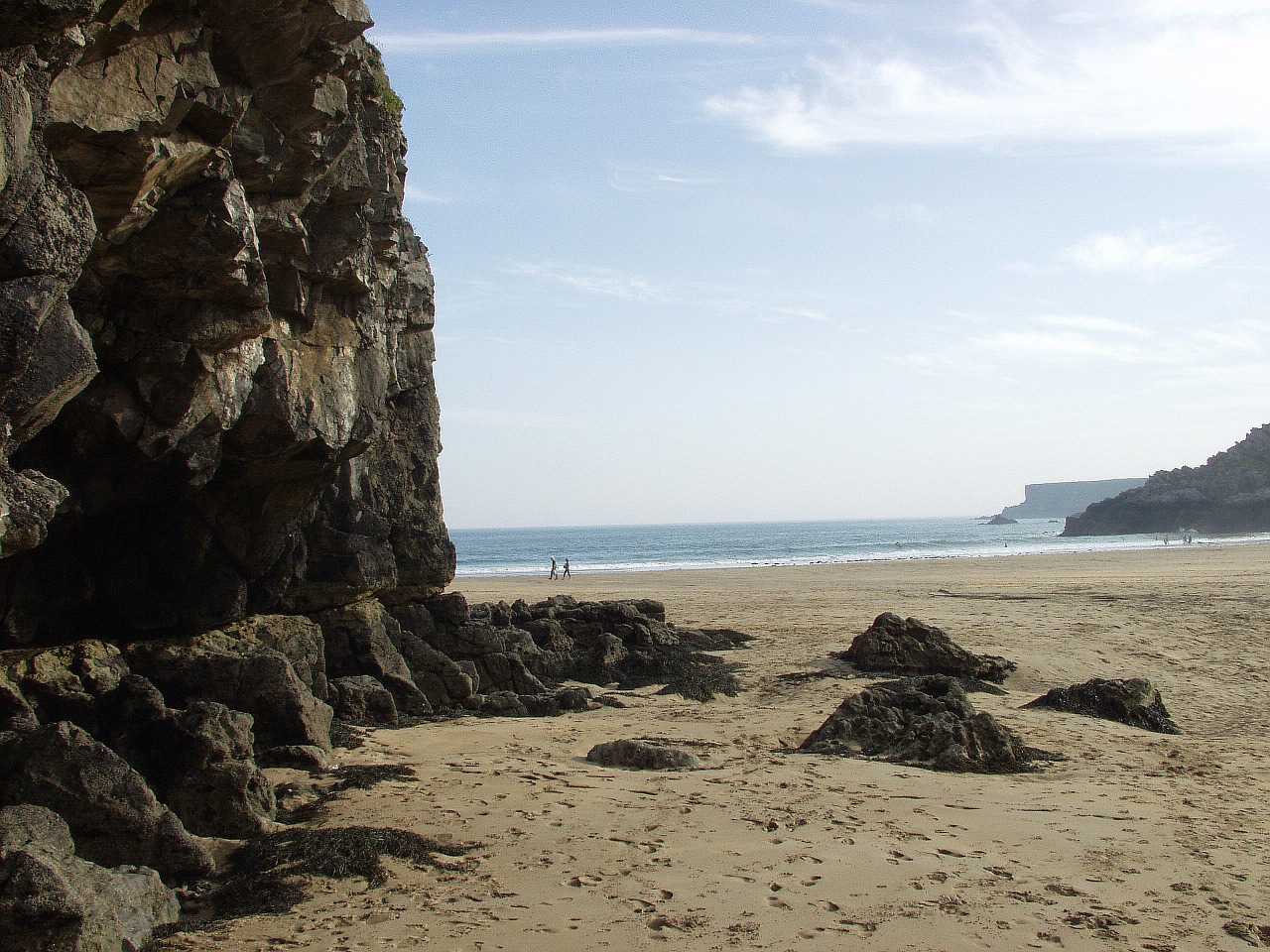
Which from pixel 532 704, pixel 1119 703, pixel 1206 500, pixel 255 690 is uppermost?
pixel 1206 500

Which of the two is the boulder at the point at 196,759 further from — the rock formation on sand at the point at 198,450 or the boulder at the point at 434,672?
the boulder at the point at 434,672

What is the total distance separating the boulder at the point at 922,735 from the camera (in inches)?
378

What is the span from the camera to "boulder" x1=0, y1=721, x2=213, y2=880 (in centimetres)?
624

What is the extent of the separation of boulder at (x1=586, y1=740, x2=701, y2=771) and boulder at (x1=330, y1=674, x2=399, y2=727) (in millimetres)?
3591

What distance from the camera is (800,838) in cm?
710

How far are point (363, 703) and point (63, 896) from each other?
7.23 meters

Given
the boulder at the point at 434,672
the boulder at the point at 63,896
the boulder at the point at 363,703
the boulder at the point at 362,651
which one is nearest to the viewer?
the boulder at the point at 63,896

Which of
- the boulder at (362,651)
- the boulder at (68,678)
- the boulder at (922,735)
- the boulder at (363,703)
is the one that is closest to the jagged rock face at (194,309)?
the boulder at (362,651)

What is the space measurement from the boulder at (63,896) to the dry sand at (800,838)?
36 cm

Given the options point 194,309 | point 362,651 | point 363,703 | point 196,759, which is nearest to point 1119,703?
point 363,703

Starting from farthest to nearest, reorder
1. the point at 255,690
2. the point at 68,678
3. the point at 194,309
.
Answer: the point at 255,690
the point at 68,678
the point at 194,309

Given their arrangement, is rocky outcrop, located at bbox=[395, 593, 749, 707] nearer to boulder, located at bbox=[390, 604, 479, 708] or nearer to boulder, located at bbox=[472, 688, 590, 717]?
boulder, located at bbox=[390, 604, 479, 708]

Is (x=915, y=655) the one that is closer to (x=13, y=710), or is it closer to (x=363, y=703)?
(x=363, y=703)

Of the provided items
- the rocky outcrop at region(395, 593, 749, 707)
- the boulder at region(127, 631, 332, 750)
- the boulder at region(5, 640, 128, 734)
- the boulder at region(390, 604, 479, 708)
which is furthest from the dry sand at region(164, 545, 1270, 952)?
the boulder at region(5, 640, 128, 734)
